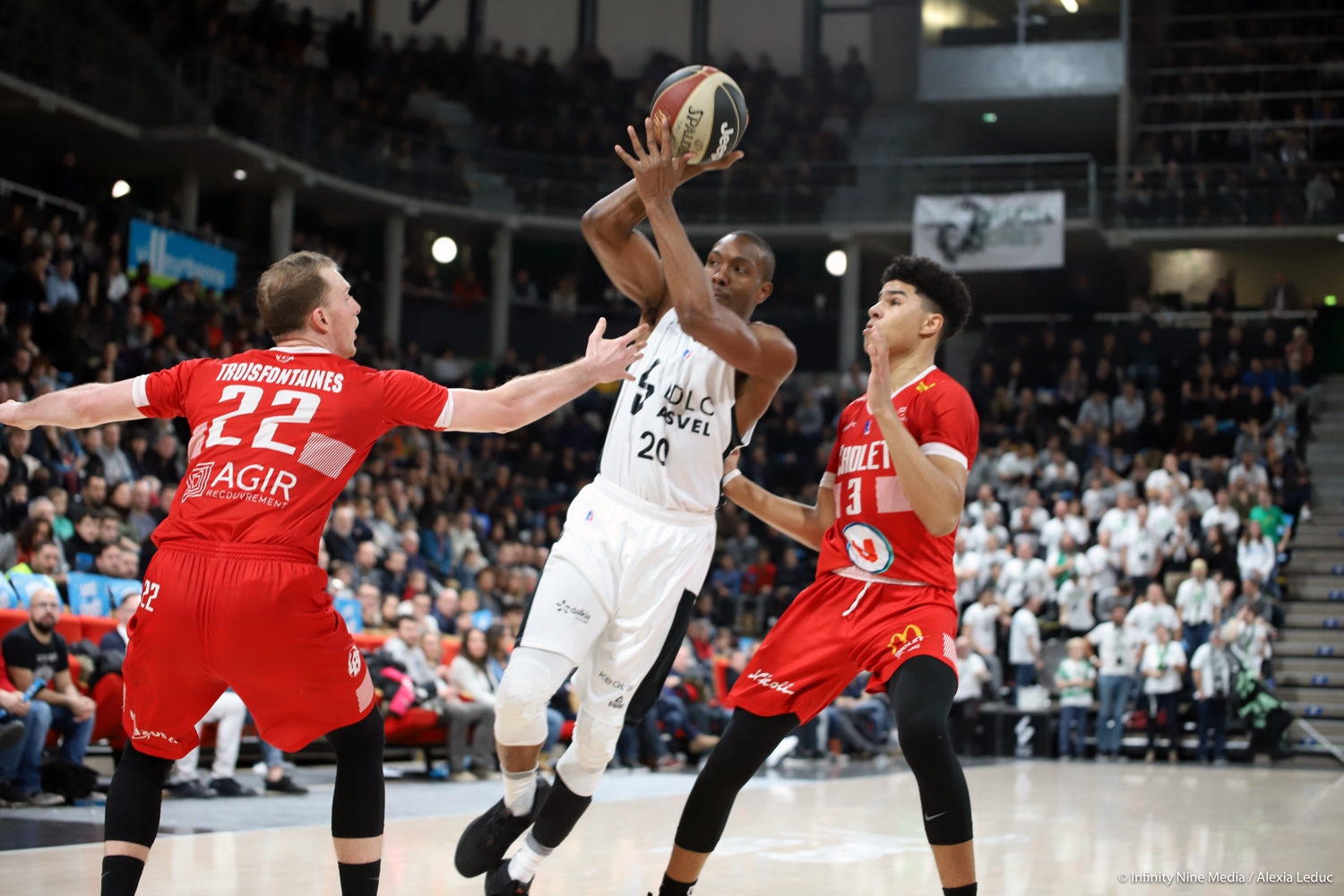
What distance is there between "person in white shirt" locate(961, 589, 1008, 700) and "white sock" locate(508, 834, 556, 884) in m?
12.1

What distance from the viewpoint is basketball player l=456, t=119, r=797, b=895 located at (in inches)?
170

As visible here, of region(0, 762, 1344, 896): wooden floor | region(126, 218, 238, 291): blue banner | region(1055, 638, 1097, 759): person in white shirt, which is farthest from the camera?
region(126, 218, 238, 291): blue banner

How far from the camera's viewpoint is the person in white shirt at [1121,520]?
56.0 feet

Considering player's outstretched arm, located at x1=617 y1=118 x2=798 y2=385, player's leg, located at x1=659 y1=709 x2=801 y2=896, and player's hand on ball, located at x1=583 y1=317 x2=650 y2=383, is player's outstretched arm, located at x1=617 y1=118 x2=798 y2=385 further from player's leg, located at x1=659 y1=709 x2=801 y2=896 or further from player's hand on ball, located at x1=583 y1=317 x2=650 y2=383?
player's leg, located at x1=659 y1=709 x2=801 y2=896

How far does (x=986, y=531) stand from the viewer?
57.1 feet

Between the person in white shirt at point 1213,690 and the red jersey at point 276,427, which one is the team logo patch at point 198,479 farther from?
the person in white shirt at point 1213,690

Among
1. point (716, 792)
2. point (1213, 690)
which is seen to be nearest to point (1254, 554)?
point (1213, 690)

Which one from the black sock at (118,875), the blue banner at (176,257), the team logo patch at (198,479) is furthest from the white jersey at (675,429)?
the blue banner at (176,257)

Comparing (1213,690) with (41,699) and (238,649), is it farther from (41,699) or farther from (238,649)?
(238,649)

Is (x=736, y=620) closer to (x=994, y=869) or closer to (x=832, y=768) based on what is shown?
(x=832, y=768)

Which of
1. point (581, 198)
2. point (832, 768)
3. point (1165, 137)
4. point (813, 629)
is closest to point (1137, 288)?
point (1165, 137)

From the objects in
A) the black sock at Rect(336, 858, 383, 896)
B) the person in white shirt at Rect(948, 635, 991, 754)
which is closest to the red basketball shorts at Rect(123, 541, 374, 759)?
the black sock at Rect(336, 858, 383, 896)

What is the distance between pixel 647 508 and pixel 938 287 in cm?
123

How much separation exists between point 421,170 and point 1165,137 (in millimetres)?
13396
